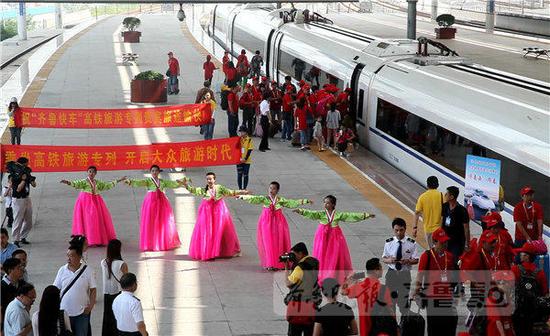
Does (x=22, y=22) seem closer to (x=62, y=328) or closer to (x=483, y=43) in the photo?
(x=483, y=43)

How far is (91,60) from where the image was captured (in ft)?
145

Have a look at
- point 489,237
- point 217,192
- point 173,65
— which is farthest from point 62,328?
point 173,65

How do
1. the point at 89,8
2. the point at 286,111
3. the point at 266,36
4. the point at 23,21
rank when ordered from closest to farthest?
1. the point at 286,111
2. the point at 266,36
3. the point at 23,21
4. the point at 89,8

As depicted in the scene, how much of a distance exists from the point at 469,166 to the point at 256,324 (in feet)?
15.2

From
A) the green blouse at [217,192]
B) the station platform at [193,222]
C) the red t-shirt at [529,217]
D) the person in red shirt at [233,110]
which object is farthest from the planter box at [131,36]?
the red t-shirt at [529,217]

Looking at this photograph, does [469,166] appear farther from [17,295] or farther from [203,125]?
[203,125]

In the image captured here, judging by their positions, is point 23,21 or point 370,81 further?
point 23,21

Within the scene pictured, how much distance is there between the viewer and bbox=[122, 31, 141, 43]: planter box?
5228 centimetres

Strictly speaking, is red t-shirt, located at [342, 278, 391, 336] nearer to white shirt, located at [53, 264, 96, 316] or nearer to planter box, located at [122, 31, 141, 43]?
white shirt, located at [53, 264, 96, 316]

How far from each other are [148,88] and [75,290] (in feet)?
68.9

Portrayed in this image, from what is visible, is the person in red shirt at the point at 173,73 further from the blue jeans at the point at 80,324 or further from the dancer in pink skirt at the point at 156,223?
the blue jeans at the point at 80,324

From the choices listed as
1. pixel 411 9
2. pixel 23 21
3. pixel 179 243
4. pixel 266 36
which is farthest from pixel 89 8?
pixel 179 243

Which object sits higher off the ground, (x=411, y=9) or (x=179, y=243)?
(x=411, y=9)

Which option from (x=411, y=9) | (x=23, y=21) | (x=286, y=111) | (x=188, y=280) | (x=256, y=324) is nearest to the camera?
(x=256, y=324)
